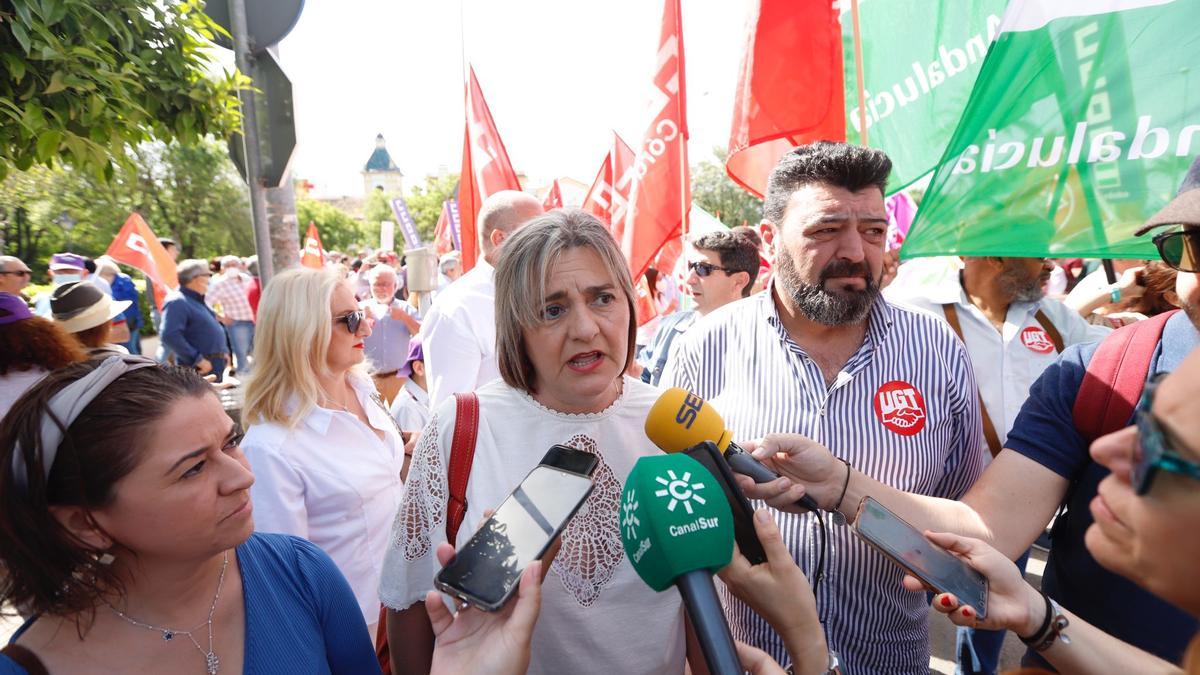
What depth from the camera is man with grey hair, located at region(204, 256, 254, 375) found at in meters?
10.7

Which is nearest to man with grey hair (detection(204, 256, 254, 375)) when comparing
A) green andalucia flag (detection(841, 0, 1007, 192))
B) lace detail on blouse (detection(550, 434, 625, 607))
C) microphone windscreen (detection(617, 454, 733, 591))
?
green andalucia flag (detection(841, 0, 1007, 192))

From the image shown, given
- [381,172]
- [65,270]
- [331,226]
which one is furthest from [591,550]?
[381,172]

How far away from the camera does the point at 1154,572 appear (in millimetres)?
815

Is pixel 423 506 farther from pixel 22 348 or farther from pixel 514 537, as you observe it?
pixel 22 348

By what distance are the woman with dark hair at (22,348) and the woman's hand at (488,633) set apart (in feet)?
9.36

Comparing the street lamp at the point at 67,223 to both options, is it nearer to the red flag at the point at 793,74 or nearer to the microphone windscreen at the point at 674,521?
the red flag at the point at 793,74

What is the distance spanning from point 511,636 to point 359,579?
1.53 meters

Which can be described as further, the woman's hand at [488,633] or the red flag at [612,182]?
the red flag at [612,182]

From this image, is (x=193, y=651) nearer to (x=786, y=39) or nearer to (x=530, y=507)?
(x=530, y=507)

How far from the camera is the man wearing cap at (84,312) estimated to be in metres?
4.17

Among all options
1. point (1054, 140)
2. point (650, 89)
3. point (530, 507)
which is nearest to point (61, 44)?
point (530, 507)

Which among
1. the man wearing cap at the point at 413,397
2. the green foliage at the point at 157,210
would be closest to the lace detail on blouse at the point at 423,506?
the man wearing cap at the point at 413,397

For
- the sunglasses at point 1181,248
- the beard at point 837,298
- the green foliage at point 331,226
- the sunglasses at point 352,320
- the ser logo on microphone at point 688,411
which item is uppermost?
the sunglasses at point 1181,248

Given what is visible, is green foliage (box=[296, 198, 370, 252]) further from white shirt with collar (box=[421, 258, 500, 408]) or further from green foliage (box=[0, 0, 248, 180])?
green foliage (box=[0, 0, 248, 180])
